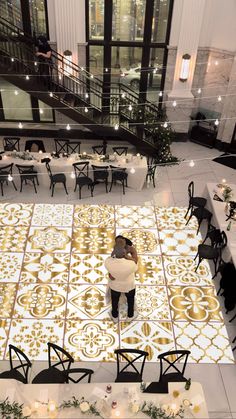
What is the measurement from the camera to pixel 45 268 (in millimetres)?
7844

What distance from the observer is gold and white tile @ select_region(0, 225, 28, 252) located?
829 centimetres

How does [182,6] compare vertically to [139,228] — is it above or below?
above

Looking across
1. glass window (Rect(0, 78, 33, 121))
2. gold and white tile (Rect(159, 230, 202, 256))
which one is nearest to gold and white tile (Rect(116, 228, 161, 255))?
gold and white tile (Rect(159, 230, 202, 256))

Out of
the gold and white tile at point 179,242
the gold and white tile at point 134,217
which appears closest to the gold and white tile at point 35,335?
the gold and white tile at point 179,242

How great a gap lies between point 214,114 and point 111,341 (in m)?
8.85

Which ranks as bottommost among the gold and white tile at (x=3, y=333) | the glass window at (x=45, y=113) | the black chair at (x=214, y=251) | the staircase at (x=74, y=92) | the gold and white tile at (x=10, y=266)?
the gold and white tile at (x=3, y=333)

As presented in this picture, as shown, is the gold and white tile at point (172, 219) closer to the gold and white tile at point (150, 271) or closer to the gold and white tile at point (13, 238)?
the gold and white tile at point (150, 271)

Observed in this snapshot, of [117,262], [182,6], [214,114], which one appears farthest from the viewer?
[214,114]

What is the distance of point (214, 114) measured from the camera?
42.0 feet

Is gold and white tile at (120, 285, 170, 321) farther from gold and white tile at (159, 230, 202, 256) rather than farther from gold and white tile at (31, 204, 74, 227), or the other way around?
gold and white tile at (31, 204, 74, 227)

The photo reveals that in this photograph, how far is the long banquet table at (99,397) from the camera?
15.6ft

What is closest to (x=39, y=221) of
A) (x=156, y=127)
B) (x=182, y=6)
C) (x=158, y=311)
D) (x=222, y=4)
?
(x=158, y=311)

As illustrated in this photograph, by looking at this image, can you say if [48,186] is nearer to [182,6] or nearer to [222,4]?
[182,6]

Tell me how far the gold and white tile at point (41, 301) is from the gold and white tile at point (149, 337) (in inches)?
47.0
